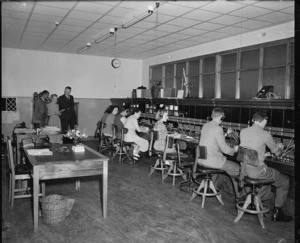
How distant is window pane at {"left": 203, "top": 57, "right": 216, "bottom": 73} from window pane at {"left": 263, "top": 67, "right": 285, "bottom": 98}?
1743mm

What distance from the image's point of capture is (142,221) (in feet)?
12.8

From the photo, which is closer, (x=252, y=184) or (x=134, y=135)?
(x=252, y=184)

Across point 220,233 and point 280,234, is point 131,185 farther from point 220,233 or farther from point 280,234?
point 280,234

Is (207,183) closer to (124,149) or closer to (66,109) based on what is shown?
(124,149)

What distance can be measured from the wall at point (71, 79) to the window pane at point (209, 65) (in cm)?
411


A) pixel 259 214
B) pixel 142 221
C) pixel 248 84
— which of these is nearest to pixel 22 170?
pixel 142 221

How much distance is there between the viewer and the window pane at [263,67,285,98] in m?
6.43

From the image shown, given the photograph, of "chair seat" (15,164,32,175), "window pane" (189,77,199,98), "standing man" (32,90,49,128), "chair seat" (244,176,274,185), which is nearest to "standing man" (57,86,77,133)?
"standing man" (32,90,49,128)

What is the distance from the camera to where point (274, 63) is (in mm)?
6582

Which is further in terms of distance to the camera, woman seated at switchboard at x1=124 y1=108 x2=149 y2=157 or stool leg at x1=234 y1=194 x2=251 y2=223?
woman seated at switchboard at x1=124 y1=108 x2=149 y2=157

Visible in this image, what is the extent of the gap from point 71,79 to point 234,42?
19.9 feet

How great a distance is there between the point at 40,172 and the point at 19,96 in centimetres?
760

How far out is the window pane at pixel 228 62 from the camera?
25.2 ft

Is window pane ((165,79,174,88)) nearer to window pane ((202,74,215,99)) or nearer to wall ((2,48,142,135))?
window pane ((202,74,215,99))
